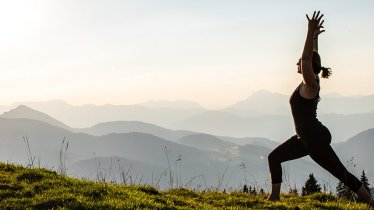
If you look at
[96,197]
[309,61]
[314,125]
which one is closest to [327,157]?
[314,125]

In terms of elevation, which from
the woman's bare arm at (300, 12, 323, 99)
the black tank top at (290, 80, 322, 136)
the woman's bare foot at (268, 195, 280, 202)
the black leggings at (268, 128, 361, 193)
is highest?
the woman's bare arm at (300, 12, 323, 99)

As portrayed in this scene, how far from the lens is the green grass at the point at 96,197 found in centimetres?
852

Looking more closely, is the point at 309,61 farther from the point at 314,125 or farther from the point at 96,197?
the point at 96,197

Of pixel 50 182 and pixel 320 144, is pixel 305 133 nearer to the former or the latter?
pixel 320 144

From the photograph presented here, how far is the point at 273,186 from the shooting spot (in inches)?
421

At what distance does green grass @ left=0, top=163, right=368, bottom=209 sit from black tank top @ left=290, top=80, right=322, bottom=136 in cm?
206

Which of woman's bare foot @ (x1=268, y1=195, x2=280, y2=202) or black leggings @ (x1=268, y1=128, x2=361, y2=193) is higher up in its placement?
black leggings @ (x1=268, y1=128, x2=361, y2=193)

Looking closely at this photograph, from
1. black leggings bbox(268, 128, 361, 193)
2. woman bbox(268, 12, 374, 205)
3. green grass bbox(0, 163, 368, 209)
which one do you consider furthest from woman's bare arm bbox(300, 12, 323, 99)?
green grass bbox(0, 163, 368, 209)

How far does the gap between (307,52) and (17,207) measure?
6301 millimetres

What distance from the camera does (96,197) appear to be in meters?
9.09

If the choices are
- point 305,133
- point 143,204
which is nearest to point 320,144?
point 305,133

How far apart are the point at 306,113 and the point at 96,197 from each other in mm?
4667

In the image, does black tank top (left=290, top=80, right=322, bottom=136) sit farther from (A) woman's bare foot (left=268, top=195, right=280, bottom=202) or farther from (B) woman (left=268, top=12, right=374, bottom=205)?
(A) woman's bare foot (left=268, top=195, right=280, bottom=202)

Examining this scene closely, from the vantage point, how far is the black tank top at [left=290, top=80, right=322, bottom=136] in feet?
29.5
